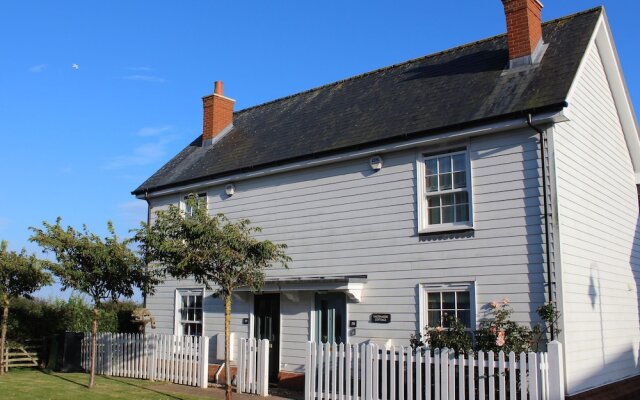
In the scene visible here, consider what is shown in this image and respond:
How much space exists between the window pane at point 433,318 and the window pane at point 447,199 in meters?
2.23

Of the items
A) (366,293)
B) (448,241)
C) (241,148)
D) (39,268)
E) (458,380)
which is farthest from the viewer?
(241,148)

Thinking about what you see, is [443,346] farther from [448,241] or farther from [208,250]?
[208,250]

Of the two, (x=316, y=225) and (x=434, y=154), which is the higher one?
(x=434, y=154)

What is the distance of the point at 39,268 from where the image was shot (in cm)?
1723

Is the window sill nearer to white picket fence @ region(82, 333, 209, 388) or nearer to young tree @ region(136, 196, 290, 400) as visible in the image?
young tree @ region(136, 196, 290, 400)

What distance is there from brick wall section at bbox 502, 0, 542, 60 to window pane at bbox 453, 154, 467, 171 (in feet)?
8.90

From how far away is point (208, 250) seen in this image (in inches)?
443

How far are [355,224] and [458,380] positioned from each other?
465cm

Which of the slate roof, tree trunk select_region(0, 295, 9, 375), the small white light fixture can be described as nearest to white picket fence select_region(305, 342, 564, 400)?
the small white light fixture

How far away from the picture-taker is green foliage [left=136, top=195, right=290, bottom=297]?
1125 cm

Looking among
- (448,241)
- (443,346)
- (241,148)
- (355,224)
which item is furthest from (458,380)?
(241,148)

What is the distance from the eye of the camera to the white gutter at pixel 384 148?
11.7m

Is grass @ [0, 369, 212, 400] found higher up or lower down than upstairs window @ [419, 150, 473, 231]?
lower down

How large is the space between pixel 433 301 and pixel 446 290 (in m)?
0.43
